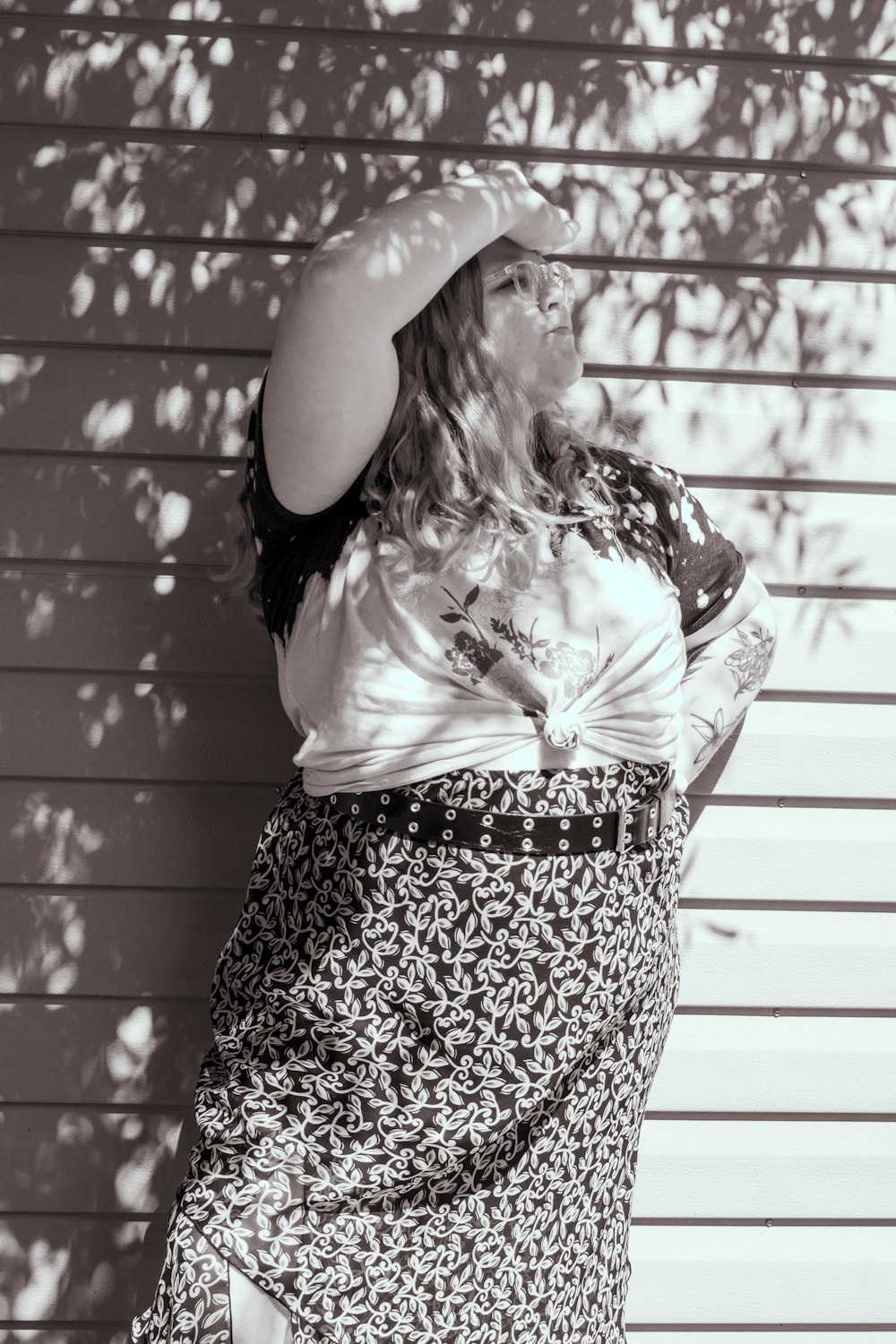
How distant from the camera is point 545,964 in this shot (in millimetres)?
2023

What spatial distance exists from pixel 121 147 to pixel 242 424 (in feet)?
2.13

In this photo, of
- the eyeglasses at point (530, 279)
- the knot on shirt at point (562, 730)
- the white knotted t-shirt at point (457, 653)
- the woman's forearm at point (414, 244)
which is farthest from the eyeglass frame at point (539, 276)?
the knot on shirt at point (562, 730)

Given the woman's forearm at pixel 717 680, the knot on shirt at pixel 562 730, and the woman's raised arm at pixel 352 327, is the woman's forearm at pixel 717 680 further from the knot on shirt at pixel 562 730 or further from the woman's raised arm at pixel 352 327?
the woman's raised arm at pixel 352 327

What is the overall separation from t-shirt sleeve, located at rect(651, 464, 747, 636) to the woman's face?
342 mm

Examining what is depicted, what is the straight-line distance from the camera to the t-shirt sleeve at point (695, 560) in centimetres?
232

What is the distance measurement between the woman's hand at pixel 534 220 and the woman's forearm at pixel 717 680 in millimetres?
874

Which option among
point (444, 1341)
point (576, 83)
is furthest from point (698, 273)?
point (444, 1341)

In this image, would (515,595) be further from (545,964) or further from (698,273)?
(698,273)

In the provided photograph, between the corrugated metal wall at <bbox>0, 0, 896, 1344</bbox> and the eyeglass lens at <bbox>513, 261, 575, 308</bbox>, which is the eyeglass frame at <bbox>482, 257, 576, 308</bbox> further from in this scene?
the corrugated metal wall at <bbox>0, 0, 896, 1344</bbox>

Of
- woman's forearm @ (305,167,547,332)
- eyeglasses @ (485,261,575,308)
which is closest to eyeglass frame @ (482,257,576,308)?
eyeglasses @ (485,261,575,308)

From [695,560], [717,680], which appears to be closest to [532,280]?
[695,560]

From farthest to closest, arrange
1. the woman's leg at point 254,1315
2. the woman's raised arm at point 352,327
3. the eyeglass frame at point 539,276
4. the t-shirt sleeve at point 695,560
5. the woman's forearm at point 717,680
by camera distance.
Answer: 1. the woman's forearm at point 717,680
2. the t-shirt sleeve at point 695,560
3. the eyeglass frame at point 539,276
4. the woman's leg at point 254,1315
5. the woman's raised arm at point 352,327

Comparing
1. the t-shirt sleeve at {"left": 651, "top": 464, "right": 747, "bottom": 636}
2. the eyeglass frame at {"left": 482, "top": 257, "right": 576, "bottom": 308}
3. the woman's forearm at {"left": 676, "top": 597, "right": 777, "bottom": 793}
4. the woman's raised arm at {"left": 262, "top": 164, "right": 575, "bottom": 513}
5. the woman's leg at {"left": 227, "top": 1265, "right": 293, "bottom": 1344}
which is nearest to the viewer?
the woman's raised arm at {"left": 262, "top": 164, "right": 575, "bottom": 513}

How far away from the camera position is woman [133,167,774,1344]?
77.9 inches
